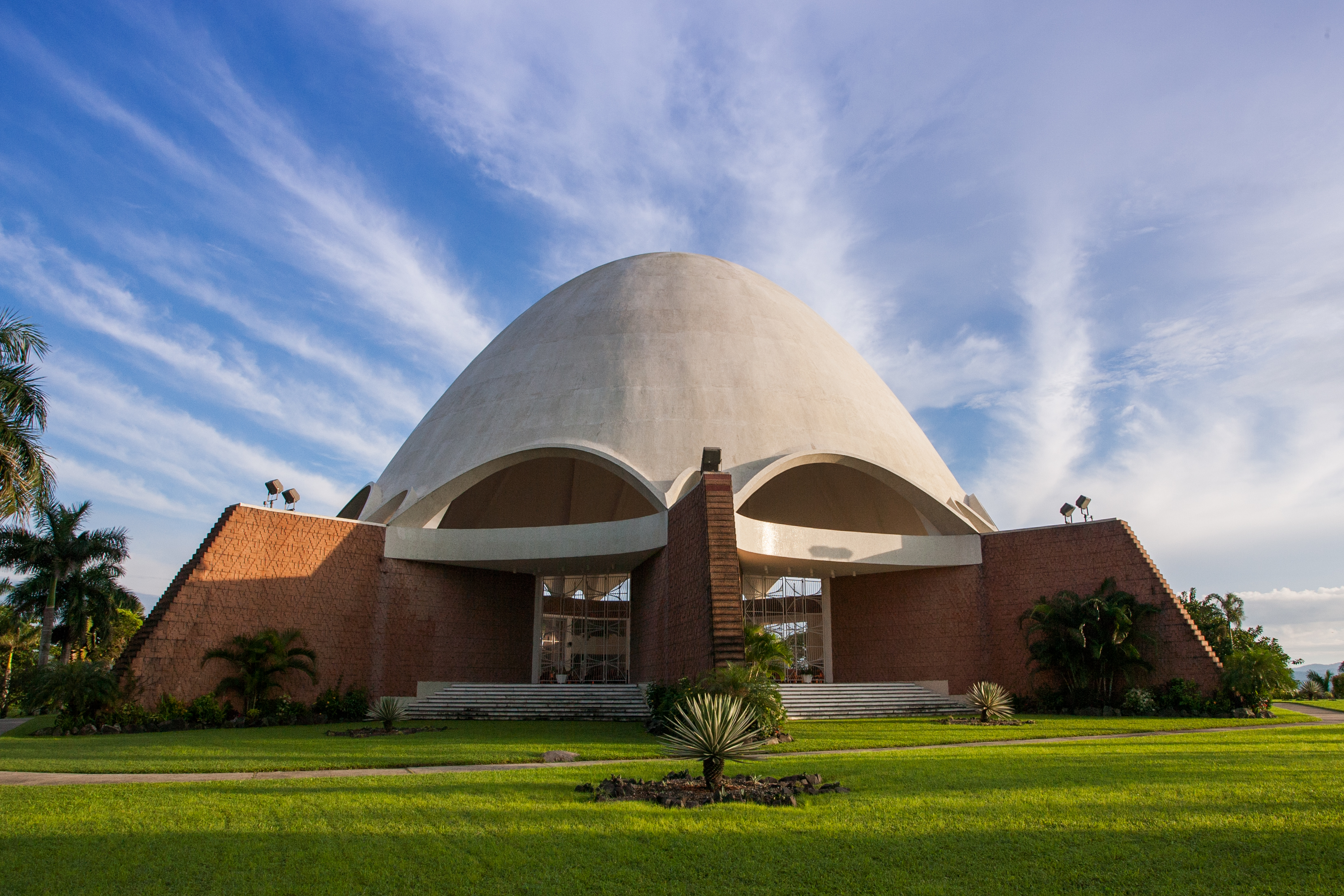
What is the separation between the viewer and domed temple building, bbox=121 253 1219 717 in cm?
2055

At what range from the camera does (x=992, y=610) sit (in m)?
23.9

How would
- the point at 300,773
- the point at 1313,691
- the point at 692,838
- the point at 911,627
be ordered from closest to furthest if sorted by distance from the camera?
the point at 692,838
the point at 300,773
the point at 911,627
the point at 1313,691

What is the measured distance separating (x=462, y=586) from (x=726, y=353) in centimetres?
1104

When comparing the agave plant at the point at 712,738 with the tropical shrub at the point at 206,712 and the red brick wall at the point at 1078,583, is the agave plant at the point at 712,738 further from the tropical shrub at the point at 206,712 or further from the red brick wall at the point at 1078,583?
the red brick wall at the point at 1078,583

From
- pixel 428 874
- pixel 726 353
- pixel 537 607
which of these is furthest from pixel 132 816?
pixel 726 353

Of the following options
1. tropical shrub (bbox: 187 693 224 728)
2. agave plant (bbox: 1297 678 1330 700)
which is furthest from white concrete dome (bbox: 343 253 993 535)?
agave plant (bbox: 1297 678 1330 700)

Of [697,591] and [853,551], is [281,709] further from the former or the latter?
[853,551]

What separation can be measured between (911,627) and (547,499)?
555 inches

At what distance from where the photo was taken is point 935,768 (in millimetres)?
9453

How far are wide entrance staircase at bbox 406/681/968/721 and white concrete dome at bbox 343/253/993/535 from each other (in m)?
5.00

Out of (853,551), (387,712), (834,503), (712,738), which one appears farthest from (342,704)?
(834,503)

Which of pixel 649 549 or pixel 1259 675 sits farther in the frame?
pixel 649 549

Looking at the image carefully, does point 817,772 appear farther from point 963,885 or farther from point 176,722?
point 176,722

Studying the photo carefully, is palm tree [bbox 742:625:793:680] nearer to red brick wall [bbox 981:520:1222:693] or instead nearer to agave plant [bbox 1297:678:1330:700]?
red brick wall [bbox 981:520:1222:693]
